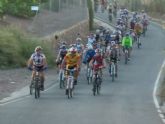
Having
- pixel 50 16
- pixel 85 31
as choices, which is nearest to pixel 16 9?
pixel 50 16

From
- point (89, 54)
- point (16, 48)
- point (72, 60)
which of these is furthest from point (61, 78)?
point (16, 48)

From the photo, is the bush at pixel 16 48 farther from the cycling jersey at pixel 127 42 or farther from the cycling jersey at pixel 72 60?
the cycling jersey at pixel 72 60

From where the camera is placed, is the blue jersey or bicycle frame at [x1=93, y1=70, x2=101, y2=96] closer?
bicycle frame at [x1=93, y1=70, x2=101, y2=96]

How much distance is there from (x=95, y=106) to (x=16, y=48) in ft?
53.1

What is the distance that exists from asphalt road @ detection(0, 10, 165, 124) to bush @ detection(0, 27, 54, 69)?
3776mm

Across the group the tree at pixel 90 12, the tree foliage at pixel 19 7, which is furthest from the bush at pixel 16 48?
the tree at pixel 90 12

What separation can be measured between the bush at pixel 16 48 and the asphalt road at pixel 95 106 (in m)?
3.78

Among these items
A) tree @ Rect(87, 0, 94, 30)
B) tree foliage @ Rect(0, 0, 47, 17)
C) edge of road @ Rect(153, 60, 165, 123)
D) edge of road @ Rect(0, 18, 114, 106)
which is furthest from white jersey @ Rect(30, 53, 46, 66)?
tree @ Rect(87, 0, 94, 30)

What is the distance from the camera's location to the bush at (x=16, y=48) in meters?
39.3

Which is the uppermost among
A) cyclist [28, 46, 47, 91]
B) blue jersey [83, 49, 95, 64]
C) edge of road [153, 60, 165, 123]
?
cyclist [28, 46, 47, 91]

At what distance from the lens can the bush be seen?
39.3 meters

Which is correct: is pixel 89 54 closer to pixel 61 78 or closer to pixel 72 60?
pixel 61 78

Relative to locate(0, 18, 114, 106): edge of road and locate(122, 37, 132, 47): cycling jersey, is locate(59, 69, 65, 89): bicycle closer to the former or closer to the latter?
locate(0, 18, 114, 106): edge of road

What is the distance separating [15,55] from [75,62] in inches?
524
